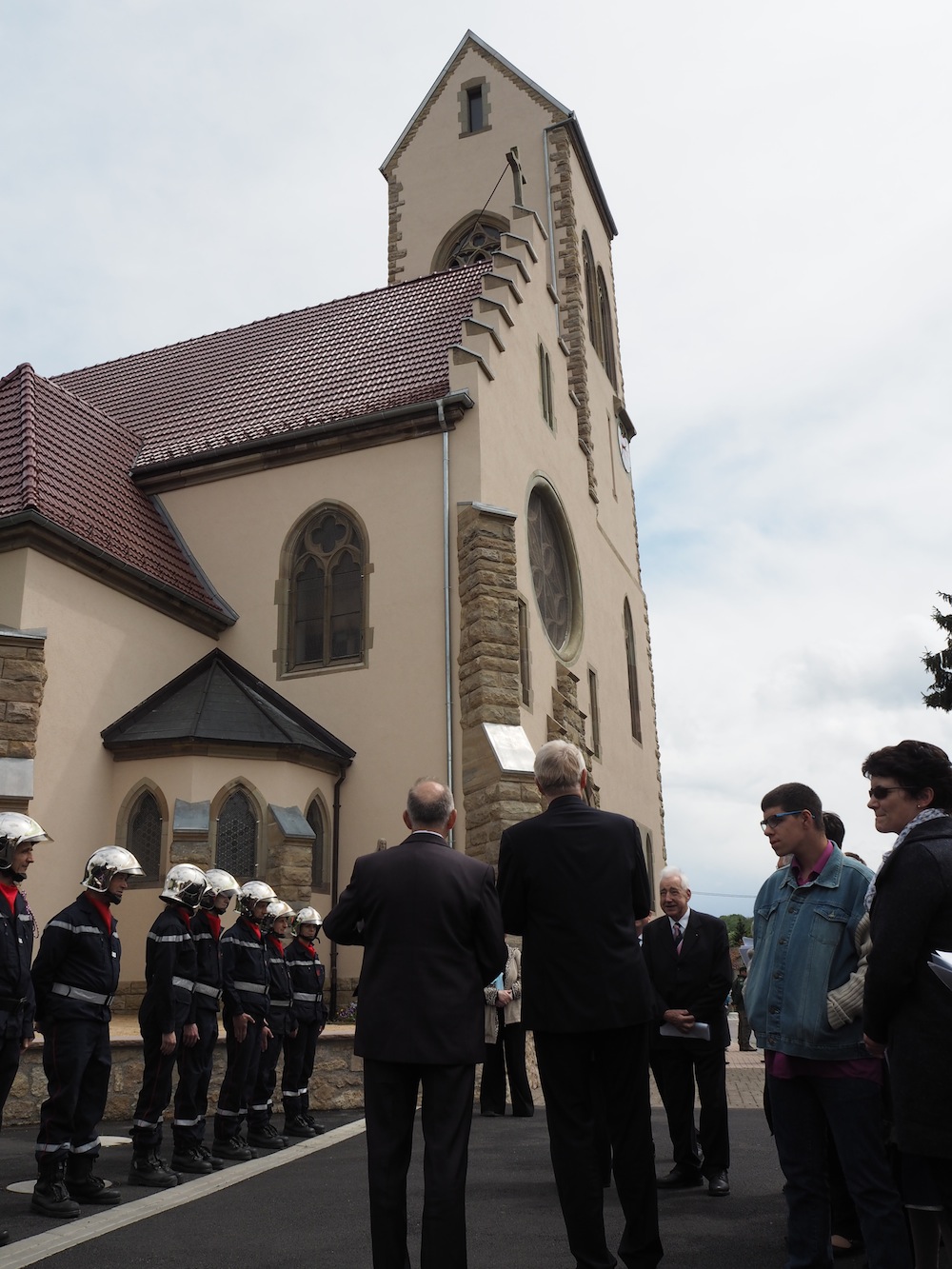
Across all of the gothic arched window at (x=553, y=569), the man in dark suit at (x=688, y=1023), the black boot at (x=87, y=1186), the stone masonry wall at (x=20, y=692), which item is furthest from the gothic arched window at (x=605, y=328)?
the black boot at (x=87, y=1186)

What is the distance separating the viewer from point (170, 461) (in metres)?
19.4

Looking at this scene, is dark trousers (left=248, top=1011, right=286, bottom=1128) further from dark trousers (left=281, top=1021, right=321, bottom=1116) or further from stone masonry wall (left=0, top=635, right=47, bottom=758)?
stone masonry wall (left=0, top=635, right=47, bottom=758)

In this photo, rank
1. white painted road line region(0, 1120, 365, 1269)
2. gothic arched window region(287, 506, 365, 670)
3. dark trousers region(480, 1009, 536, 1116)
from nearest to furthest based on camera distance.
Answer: white painted road line region(0, 1120, 365, 1269), dark trousers region(480, 1009, 536, 1116), gothic arched window region(287, 506, 365, 670)

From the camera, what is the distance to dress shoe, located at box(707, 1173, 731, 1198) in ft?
21.2

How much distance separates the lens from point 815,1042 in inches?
169

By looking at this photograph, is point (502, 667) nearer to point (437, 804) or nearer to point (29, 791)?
point (29, 791)

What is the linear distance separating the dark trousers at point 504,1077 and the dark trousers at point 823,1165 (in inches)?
258

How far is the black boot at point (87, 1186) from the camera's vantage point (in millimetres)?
6555

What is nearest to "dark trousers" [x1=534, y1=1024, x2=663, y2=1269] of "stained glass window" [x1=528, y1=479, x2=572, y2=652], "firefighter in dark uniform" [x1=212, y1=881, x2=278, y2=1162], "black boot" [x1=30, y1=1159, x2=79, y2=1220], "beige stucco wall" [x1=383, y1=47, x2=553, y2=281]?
"black boot" [x1=30, y1=1159, x2=79, y2=1220]

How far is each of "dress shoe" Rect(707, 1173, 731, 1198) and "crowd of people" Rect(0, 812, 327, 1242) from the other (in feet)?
11.0

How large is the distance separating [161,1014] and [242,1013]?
1.39 meters

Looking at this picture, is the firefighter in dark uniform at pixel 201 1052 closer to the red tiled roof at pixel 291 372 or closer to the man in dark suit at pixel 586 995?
the man in dark suit at pixel 586 995

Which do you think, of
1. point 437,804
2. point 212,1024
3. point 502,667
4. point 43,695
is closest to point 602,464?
point 502,667

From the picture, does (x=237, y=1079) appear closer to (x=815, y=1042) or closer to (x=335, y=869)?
(x=815, y=1042)
